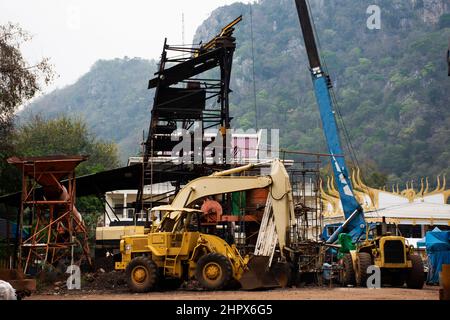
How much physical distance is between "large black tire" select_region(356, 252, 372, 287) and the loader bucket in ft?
12.0

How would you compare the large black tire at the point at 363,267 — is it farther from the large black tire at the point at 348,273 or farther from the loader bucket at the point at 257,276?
the loader bucket at the point at 257,276

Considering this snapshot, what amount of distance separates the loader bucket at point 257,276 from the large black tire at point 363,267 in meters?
3.66

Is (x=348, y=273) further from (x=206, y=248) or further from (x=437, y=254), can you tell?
(x=437, y=254)

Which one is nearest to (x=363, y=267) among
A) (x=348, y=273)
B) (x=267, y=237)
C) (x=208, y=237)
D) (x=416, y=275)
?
(x=348, y=273)

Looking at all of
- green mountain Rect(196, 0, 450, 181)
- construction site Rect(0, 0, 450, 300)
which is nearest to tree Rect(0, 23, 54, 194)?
construction site Rect(0, 0, 450, 300)

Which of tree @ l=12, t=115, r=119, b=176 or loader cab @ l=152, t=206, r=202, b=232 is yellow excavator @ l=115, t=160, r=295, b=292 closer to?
loader cab @ l=152, t=206, r=202, b=232

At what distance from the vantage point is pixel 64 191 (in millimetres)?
31062

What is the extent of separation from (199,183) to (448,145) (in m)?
117

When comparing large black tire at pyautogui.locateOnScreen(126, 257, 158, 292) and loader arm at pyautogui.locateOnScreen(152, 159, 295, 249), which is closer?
large black tire at pyautogui.locateOnScreen(126, 257, 158, 292)

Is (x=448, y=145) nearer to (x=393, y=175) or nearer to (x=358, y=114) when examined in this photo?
(x=393, y=175)

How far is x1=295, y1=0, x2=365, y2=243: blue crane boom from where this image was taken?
109 ft

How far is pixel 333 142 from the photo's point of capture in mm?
34438

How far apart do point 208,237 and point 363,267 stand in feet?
18.4

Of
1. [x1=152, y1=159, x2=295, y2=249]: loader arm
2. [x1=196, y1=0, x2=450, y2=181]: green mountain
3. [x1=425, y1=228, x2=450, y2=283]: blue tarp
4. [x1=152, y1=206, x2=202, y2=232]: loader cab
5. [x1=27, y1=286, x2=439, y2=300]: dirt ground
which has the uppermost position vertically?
[x1=196, y1=0, x2=450, y2=181]: green mountain
